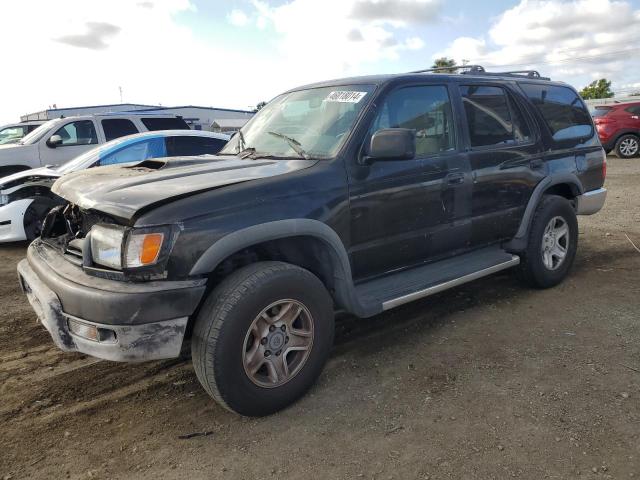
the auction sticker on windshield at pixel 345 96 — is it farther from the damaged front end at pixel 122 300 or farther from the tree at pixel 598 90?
the tree at pixel 598 90

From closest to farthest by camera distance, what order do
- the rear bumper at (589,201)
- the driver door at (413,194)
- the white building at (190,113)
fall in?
the driver door at (413,194) → the rear bumper at (589,201) → the white building at (190,113)

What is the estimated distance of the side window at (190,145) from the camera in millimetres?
7920

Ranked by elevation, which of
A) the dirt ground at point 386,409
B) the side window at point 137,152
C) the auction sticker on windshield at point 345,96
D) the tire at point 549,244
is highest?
the auction sticker on windshield at point 345,96

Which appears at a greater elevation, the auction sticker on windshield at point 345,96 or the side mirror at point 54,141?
the side mirror at point 54,141

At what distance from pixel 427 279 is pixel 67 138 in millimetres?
8774

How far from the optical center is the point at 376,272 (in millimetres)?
3619

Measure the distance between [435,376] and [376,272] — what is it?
0.79 meters

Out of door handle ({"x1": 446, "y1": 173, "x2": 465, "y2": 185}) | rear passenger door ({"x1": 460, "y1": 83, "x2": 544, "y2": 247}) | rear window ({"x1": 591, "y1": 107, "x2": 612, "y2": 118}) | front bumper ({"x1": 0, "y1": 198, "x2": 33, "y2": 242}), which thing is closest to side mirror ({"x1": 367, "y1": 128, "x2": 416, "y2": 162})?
door handle ({"x1": 446, "y1": 173, "x2": 465, "y2": 185})

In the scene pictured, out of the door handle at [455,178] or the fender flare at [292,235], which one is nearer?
the fender flare at [292,235]

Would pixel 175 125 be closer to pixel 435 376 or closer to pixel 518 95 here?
pixel 518 95

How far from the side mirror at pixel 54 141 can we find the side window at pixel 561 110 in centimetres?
856

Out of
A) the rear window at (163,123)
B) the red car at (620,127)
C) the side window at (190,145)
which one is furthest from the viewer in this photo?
the red car at (620,127)

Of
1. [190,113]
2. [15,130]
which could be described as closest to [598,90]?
[190,113]

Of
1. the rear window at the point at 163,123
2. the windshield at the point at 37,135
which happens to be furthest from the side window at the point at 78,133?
the rear window at the point at 163,123
